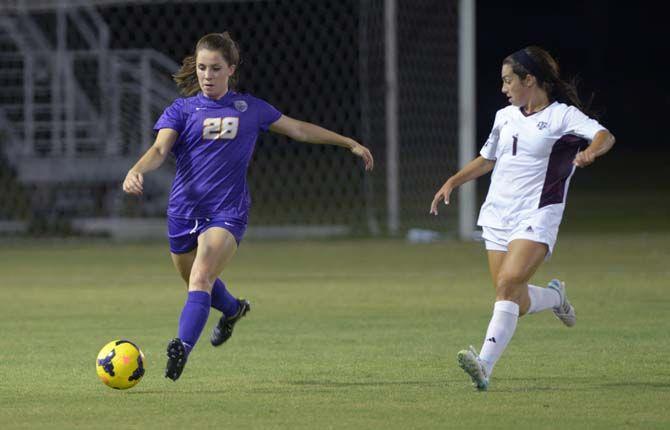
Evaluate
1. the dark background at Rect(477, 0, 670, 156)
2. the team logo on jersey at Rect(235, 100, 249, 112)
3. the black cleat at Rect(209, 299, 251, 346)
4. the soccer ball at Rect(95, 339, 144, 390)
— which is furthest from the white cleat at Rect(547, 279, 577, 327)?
the dark background at Rect(477, 0, 670, 156)

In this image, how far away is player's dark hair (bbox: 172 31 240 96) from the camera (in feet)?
22.9

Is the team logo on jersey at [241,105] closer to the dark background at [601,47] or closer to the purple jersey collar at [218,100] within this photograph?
the purple jersey collar at [218,100]

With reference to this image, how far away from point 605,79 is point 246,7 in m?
17.2

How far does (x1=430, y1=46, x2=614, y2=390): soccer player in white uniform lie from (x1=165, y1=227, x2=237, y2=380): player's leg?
1.30 metres

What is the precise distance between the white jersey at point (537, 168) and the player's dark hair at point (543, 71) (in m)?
0.09

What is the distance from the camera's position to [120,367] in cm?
643

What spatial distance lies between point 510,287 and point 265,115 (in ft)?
5.14

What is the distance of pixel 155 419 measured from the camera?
5762 millimetres

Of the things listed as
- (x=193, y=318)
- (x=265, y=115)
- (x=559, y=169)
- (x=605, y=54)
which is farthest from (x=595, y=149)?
(x=605, y=54)

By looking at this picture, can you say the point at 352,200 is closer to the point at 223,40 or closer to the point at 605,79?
the point at 223,40

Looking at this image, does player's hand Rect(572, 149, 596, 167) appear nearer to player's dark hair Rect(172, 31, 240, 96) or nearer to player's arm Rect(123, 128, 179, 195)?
player's dark hair Rect(172, 31, 240, 96)

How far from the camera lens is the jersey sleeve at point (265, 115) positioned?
7215 mm

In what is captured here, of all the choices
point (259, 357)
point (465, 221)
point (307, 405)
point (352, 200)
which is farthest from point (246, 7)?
point (307, 405)

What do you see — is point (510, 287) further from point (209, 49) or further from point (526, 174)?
point (209, 49)
